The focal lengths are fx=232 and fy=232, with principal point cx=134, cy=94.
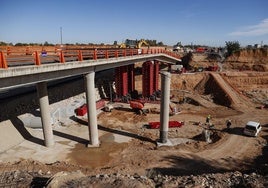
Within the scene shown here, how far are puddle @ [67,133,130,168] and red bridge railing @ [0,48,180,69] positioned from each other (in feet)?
32.6

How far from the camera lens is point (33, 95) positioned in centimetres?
3156

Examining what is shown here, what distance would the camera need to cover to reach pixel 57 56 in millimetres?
24781

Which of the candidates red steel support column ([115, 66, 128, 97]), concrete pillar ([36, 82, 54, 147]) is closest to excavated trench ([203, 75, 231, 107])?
red steel support column ([115, 66, 128, 97])

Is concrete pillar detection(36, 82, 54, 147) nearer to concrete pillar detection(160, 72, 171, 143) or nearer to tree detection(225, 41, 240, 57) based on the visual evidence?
concrete pillar detection(160, 72, 171, 143)

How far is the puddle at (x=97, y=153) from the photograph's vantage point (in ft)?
76.5

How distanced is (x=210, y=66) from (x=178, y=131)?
40.9 m

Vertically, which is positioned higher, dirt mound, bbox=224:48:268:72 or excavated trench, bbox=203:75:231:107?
dirt mound, bbox=224:48:268:72

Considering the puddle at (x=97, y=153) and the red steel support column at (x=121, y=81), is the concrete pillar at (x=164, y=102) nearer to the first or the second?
the puddle at (x=97, y=153)

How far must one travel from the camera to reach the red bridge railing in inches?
709

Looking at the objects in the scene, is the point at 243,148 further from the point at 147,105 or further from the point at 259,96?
the point at 259,96

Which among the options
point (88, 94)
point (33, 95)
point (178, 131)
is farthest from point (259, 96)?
point (33, 95)

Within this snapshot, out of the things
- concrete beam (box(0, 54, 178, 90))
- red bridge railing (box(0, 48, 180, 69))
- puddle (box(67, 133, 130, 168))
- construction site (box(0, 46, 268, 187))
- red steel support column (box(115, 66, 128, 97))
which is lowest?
puddle (box(67, 133, 130, 168))

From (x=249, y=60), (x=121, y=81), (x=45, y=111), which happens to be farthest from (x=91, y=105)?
(x=249, y=60)

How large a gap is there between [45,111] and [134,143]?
10.7m
